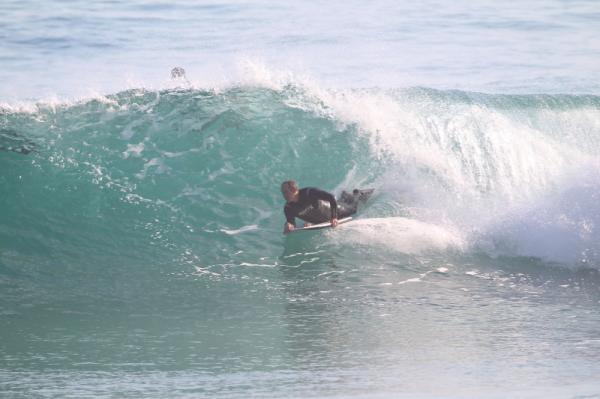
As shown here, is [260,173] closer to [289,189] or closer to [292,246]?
[292,246]

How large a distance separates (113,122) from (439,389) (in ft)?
34.7

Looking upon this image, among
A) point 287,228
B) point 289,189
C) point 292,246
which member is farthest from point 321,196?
point 292,246

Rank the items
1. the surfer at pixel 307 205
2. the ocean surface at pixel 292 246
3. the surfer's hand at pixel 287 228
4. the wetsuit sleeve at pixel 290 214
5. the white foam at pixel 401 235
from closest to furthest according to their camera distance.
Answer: the ocean surface at pixel 292 246 → the surfer's hand at pixel 287 228 → the surfer at pixel 307 205 → the wetsuit sleeve at pixel 290 214 → the white foam at pixel 401 235

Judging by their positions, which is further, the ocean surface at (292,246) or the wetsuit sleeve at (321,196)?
the wetsuit sleeve at (321,196)

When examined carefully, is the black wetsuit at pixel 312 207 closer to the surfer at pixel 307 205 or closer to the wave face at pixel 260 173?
the surfer at pixel 307 205

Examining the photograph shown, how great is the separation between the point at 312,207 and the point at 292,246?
0.94 m

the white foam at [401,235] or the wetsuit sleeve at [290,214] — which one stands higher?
the wetsuit sleeve at [290,214]

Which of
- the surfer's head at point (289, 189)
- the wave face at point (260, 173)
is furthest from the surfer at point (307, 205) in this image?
the wave face at point (260, 173)

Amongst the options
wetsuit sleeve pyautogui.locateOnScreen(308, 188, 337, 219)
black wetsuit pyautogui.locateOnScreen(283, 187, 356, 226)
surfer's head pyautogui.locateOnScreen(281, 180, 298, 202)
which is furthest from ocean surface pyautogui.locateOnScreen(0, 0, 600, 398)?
surfer's head pyautogui.locateOnScreen(281, 180, 298, 202)

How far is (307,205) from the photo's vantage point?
12.9 metres

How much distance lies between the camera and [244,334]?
10.0 metres

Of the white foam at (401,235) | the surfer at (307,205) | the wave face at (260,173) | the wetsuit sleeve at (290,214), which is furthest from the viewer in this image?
the wave face at (260,173)

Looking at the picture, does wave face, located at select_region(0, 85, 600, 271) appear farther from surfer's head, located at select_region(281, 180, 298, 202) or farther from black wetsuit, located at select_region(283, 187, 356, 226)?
surfer's head, located at select_region(281, 180, 298, 202)

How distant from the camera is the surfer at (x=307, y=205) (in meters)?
12.6
